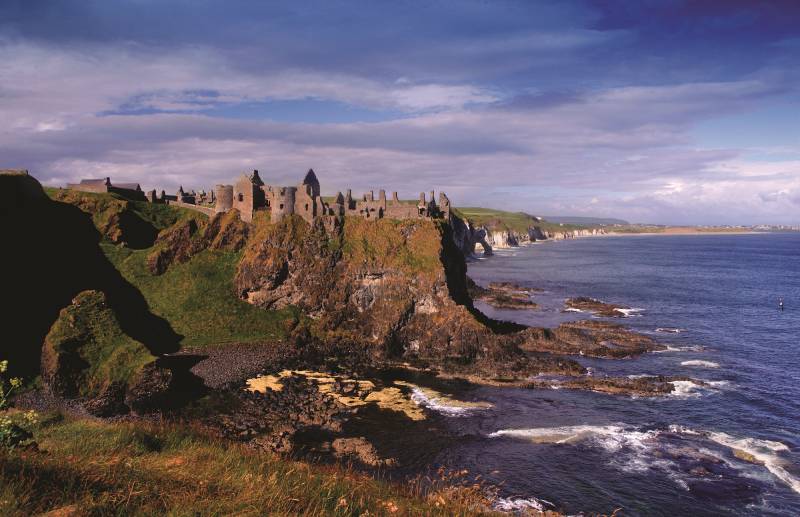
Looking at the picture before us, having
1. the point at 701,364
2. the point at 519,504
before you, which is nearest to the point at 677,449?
the point at 519,504

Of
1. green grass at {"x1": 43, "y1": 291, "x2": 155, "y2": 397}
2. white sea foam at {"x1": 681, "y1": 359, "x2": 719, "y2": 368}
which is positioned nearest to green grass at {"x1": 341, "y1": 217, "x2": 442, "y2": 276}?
green grass at {"x1": 43, "y1": 291, "x2": 155, "y2": 397}

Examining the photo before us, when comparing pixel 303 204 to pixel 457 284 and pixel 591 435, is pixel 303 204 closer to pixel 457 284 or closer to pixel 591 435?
pixel 457 284

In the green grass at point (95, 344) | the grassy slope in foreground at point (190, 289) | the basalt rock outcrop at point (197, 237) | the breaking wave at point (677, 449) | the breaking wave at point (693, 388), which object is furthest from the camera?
the basalt rock outcrop at point (197, 237)

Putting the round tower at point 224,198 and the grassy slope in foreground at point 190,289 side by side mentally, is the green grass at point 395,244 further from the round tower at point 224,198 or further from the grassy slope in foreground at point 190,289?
the round tower at point 224,198

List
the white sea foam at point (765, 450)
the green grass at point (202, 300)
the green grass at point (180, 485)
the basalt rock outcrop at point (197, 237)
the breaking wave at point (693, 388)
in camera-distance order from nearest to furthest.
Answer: the green grass at point (180, 485), the white sea foam at point (765, 450), the breaking wave at point (693, 388), the green grass at point (202, 300), the basalt rock outcrop at point (197, 237)

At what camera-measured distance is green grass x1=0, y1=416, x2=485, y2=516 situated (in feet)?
26.9

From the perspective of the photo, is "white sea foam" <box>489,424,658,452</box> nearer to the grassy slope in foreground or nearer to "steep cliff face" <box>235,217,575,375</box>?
"steep cliff face" <box>235,217,575,375</box>

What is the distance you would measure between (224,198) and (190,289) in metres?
17.6

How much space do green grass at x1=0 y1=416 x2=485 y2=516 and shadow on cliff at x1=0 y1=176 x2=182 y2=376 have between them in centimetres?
4812

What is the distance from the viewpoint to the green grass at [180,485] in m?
8.20

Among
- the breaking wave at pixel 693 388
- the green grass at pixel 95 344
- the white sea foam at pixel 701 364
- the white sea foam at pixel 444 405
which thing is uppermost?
the green grass at pixel 95 344

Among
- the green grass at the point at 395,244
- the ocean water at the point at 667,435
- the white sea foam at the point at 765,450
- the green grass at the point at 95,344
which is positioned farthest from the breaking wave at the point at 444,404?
the green grass at the point at 95,344

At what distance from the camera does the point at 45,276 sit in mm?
60438

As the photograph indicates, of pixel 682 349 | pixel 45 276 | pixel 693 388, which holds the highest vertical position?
pixel 45 276
